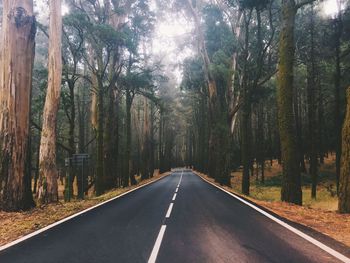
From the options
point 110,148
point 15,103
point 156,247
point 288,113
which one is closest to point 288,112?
point 288,113

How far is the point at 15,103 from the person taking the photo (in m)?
10.9

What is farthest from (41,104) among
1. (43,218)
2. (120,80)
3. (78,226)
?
(78,226)

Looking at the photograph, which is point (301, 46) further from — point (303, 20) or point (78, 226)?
point (78, 226)

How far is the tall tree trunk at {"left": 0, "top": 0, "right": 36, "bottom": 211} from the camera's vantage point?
35.3ft

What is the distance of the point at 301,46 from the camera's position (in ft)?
80.1

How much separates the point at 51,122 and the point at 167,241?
8.81 meters

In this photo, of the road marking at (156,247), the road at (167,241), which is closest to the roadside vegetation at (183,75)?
the road at (167,241)

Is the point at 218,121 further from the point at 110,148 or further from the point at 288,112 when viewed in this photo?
the point at 288,112

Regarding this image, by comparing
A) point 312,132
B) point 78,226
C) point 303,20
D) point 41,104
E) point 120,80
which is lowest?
point 78,226

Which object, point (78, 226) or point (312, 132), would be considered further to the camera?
point (312, 132)

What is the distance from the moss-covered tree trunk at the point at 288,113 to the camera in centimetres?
1298

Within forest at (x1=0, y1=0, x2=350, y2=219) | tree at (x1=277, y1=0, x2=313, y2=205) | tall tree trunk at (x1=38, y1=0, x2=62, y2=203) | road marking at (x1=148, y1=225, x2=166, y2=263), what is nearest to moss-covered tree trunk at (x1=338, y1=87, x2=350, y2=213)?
forest at (x1=0, y1=0, x2=350, y2=219)

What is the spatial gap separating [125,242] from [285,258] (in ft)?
10.4

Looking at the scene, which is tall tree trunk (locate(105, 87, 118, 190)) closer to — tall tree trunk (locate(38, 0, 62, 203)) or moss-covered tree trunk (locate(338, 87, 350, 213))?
tall tree trunk (locate(38, 0, 62, 203))
